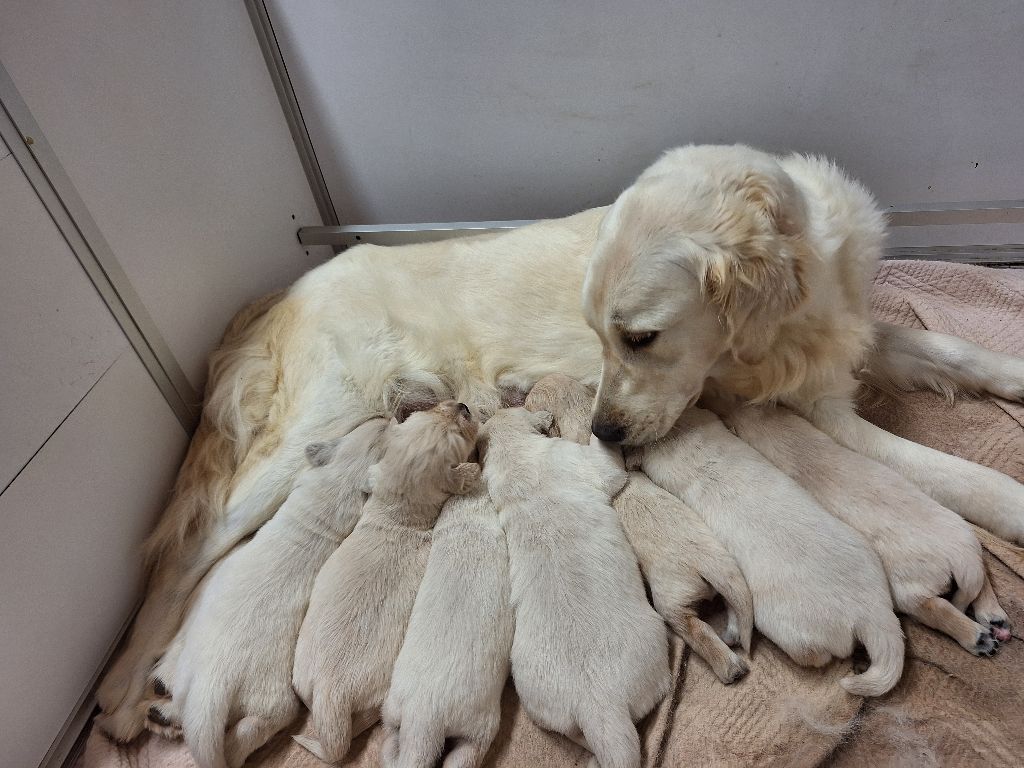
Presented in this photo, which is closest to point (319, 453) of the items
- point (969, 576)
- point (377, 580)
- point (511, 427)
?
point (377, 580)

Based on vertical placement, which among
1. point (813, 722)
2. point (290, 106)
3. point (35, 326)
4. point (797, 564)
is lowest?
point (813, 722)

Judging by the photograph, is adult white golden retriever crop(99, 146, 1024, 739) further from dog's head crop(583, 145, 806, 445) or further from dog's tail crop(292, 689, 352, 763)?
dog's tail crop(292, 689, 352, 763)

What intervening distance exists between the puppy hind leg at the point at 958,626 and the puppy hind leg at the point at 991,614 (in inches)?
0.7

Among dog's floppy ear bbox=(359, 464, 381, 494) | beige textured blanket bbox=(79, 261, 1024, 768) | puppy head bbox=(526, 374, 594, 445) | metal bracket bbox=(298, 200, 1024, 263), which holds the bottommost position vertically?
beige textured blanket bbox=(79, 261, 1024, 768)

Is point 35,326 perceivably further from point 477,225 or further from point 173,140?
point 477,225

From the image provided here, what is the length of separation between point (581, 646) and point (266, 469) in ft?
3.34

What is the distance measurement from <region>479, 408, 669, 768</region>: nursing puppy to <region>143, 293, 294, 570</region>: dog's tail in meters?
0.75

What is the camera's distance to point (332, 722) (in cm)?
126

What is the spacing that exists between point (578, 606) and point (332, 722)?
577 millimetres

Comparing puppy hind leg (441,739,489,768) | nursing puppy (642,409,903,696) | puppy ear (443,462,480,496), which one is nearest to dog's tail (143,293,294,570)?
puppy ear (443,462,480,496)

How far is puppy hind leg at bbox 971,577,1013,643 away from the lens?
1.27 m

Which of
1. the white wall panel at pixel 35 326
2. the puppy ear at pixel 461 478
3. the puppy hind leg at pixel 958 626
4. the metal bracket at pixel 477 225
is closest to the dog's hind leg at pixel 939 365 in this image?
the metal bracket at pixel 477 225

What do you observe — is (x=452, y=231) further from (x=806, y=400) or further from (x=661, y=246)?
(x=806, y=400)

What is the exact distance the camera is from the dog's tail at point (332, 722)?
49.8 inches
